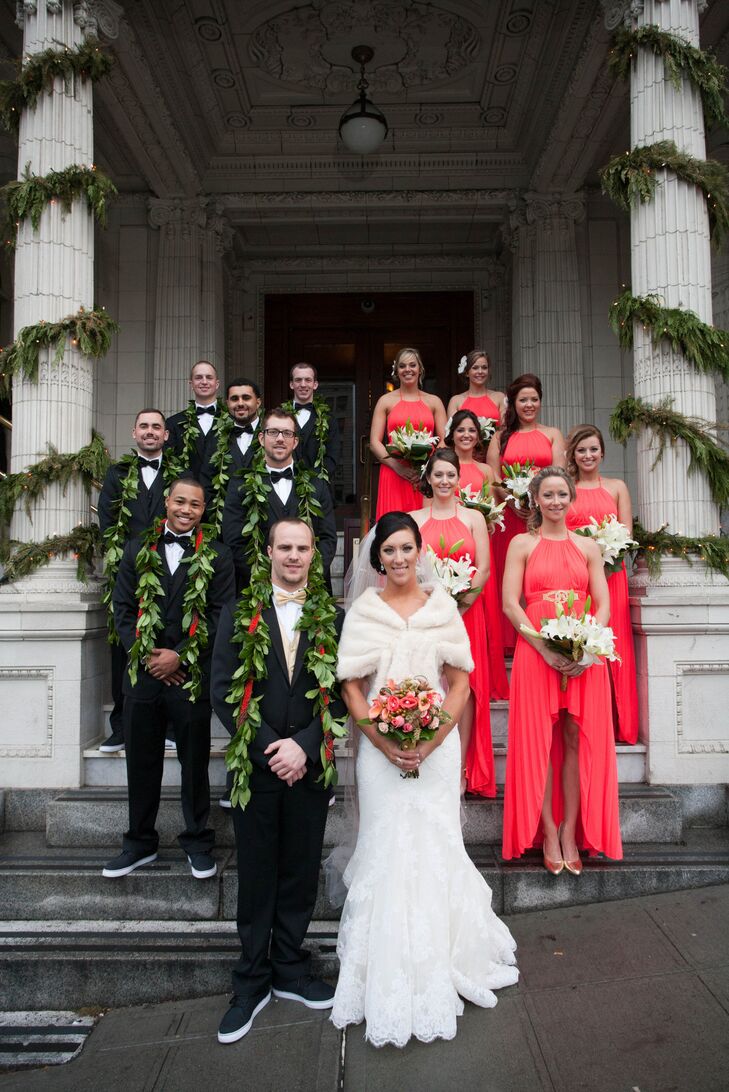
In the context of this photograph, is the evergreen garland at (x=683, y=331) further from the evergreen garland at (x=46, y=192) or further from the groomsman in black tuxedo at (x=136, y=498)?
the evergreen garland at (x=46, y=192)

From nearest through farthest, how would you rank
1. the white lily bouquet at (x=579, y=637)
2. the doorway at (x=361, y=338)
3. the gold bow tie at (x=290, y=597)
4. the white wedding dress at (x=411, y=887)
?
the white wedding dress at (x=411, y=887) < the gold bow tie at (x=290, y=597) < the white lily bouquet at (x=579, y=637) < the doorway at (x=361, y=338)

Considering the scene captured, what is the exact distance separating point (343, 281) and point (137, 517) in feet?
24.9

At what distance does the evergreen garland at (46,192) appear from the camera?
5.78 m

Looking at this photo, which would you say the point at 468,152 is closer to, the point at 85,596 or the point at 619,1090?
the point at 85,596

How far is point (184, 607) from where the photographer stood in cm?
442

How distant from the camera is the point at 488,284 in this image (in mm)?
11547

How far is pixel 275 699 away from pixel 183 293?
786 centimetres

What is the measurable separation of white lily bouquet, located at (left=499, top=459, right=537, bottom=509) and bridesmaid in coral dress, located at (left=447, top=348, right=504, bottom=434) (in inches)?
28.0

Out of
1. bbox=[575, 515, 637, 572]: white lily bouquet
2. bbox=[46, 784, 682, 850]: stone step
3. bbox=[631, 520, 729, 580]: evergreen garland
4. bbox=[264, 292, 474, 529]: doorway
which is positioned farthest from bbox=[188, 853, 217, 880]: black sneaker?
bbox=[264, 292, 474, 529]: doorway

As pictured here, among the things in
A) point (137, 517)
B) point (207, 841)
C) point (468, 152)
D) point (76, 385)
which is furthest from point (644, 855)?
point (468, 152)

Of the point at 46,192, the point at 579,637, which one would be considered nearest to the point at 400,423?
the point at 579,637

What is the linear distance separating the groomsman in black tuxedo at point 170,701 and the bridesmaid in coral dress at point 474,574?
1453 millimetres

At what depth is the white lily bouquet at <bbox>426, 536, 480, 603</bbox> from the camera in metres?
4.72

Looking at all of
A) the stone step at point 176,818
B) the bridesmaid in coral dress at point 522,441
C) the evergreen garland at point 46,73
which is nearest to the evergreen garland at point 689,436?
the bridesmaid in coral dress at point 522,441
